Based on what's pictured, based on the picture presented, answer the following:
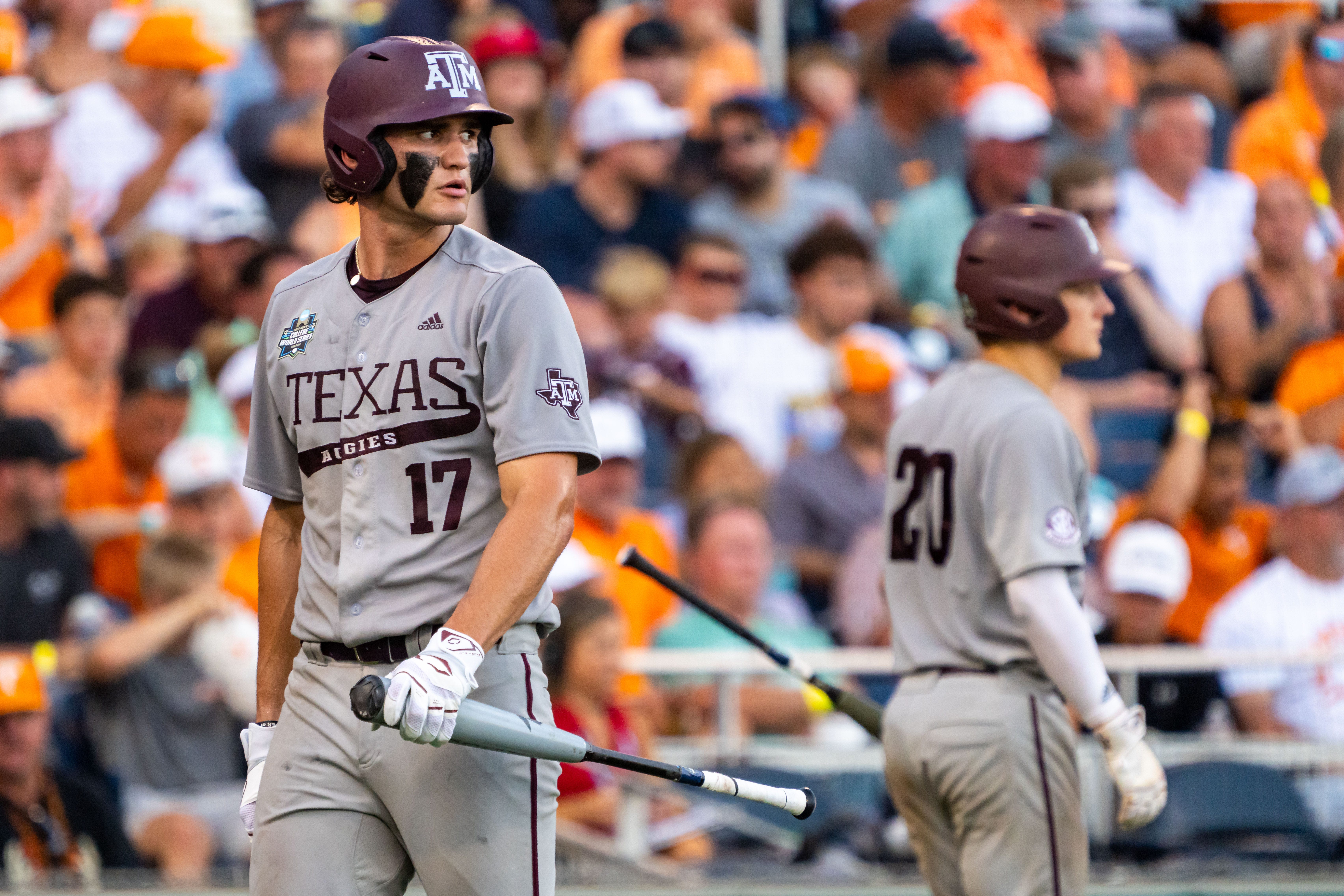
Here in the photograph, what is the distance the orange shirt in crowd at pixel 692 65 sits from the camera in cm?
1007

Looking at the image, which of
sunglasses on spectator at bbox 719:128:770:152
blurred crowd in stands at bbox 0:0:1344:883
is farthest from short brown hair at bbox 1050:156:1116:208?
sunglasses on spectator at bbox 719:128:770:152

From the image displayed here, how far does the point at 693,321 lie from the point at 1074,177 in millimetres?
2007

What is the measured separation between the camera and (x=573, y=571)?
22.0 feet

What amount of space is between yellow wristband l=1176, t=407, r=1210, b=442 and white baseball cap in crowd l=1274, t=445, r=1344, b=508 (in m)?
0.40

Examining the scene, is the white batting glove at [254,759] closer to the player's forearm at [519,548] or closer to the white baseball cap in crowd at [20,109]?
the player's forearm at [519,548]

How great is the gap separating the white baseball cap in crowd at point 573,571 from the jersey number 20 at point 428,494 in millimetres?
3458

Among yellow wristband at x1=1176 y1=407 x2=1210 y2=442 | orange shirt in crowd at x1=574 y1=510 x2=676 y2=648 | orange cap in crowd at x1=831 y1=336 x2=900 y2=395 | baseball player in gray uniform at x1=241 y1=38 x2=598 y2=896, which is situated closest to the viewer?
baseball player in gray uniform at x1=241 y1=38 x2=598 y2=896

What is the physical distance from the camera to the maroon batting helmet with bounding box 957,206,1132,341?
165 inches

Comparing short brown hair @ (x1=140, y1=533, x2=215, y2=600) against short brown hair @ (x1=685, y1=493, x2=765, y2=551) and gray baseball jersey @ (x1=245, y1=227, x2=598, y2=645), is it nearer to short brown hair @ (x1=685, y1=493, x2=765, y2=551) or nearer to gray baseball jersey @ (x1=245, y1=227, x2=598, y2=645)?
short brown hair @ (x1=685, y1=493, x2=765, y2=551)

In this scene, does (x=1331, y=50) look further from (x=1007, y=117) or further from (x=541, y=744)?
(x=541, y=744)

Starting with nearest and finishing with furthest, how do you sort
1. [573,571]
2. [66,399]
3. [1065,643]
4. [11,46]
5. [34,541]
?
[1065,643] → [573,571] → [34,541] → [66,399] → [11,46]

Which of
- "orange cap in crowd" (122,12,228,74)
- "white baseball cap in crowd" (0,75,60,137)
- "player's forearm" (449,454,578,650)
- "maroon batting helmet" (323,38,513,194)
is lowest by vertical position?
"player's forearm" (449,454,578,650)

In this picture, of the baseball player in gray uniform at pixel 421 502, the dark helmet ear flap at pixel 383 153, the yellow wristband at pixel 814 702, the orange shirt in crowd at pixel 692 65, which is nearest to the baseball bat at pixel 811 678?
the baseball player in gray uniform at pixel 421 502

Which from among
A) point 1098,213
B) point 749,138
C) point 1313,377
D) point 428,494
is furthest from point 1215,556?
point 428,494
